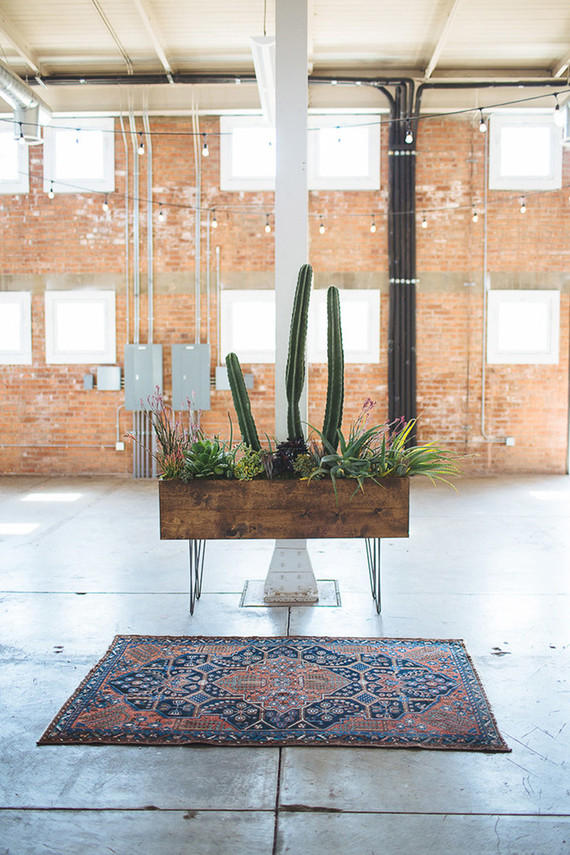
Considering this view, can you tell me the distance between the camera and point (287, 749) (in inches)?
121

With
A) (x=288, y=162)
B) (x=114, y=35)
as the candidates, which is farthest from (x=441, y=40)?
(x=288, y=162)

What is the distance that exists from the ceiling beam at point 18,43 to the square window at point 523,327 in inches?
234

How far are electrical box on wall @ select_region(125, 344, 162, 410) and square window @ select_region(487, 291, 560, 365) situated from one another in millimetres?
4102

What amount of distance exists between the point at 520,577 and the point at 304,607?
1647mm

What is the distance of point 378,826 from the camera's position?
2570mm

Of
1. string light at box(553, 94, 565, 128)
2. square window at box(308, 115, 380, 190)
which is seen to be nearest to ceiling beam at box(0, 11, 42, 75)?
square window at box(308, 115, 380, 190)

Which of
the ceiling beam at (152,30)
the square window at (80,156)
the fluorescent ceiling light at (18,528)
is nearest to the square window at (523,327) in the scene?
the ceiling beam at (152,30)

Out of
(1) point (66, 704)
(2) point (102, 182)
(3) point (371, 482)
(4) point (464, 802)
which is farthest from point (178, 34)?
(4) point (464, 802)

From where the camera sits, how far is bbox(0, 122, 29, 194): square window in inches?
388

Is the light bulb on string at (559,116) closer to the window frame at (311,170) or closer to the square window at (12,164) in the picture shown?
the window frame at (311,170)

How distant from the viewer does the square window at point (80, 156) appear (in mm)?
9820

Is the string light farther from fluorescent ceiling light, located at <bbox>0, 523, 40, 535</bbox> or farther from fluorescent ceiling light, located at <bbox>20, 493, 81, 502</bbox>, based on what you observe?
fluorescent ceiling light, located at <bbox>0, 523, 40, 535</bbox>

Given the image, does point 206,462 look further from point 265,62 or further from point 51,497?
point 51,497

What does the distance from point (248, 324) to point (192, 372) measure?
941 mm
